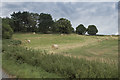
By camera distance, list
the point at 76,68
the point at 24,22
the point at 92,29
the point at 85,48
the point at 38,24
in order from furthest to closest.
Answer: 1. the point at 38,24
2. the point at 24,22
3. the point at 92,29
4. the point at 85,48
5. the point at 76,68

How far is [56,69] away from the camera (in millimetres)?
2988

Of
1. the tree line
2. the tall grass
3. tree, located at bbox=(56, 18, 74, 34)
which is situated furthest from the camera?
tree, located at bbox=(56, 18, 74, 34)

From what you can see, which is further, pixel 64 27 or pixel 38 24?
pixel 38 24

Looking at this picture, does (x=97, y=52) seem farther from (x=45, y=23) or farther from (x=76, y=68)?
(x=45, y=23)

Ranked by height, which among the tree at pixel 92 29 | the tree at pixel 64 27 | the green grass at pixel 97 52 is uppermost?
the tree at pixel 64 27

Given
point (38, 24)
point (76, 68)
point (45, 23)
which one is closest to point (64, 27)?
point (45, 23)

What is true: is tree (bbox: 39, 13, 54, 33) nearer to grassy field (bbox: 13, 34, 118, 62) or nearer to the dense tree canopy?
the dense tree canopy

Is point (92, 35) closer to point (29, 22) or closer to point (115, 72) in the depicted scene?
point (29, 22)

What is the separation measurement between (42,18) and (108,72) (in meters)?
21.5

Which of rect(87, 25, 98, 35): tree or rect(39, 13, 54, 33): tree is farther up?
rect(39, 13, 54, 33): tree

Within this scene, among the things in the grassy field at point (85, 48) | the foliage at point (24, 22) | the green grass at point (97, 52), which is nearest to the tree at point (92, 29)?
the grassy field at point (85, 48)

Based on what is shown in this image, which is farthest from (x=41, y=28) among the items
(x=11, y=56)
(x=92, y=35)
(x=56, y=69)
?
(x=56, y=69)

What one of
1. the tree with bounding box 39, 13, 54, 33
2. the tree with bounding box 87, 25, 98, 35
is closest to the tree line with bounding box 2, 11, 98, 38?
the tree with bounding box 39, 13, 54, 33

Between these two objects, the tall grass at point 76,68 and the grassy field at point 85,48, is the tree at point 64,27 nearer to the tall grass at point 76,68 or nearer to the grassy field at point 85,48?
the grassy field at point 85,48
